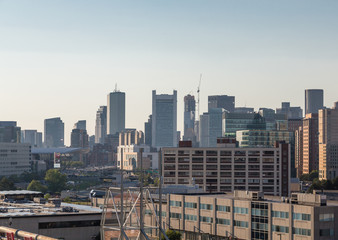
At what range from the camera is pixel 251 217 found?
408ft

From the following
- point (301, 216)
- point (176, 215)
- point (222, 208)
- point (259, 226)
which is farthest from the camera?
point (176, 215)

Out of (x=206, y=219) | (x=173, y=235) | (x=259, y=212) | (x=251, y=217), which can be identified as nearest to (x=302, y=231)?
(x=259, y=212)

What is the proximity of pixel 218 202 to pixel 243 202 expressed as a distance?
25.0ft

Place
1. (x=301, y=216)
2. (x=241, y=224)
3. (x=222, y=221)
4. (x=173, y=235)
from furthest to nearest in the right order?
(x=222, y=221), (x=173, y=235), (x=241, y=224), (x=301, y=216)

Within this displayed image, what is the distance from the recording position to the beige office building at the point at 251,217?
113312mm

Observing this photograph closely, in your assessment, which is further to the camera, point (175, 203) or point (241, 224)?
point (175, 203)

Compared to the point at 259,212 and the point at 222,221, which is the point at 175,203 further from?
the point at 259,212

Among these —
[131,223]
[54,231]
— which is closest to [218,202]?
[54,231]

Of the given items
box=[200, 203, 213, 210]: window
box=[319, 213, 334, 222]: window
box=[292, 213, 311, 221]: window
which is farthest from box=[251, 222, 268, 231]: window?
box=[200, 203, 213, 210]: window

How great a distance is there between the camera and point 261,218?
401 ft

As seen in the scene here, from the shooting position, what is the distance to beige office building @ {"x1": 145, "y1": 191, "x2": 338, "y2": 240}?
11331cm

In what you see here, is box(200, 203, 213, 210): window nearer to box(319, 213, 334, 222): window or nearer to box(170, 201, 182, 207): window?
box(170, 201, 182, 207): window

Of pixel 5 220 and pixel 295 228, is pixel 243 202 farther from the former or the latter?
pixel 5 220

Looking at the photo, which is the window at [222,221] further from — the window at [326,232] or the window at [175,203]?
the window at [326,232]
